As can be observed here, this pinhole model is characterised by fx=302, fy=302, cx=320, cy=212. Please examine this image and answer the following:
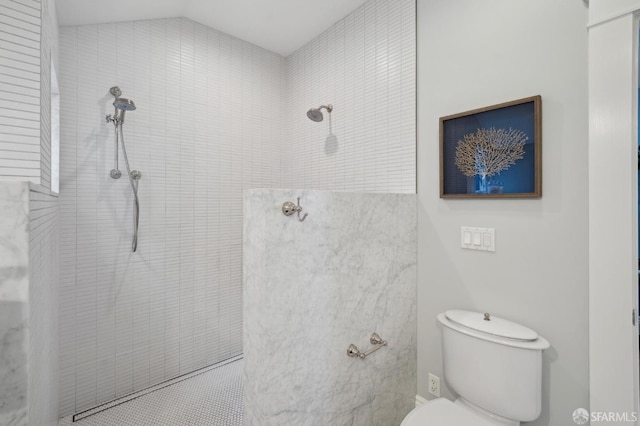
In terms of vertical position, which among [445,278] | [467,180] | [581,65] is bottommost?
[445,278]

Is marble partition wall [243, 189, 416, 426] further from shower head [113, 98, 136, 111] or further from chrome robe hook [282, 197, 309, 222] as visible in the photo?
shower head [113, 98, 136, 111]

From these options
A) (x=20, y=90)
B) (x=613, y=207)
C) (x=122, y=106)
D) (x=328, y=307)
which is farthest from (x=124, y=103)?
(x=613, y=207)

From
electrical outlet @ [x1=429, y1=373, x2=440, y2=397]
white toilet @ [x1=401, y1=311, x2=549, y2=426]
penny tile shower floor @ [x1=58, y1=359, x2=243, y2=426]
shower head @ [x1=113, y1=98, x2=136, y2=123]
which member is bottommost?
penny tile shower floor @ [x1=58, y1=359, x2=243, y2=426]

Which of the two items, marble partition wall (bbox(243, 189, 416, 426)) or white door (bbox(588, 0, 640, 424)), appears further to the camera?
marble partition wall (bbox(243, 189, 416, 426))

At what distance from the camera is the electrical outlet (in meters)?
1.71

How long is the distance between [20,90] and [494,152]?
1.91 m

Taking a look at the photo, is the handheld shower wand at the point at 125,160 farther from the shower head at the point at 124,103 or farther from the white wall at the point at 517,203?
the white wall at the point at 517,203

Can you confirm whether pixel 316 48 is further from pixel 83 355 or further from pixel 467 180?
pixel 83 355

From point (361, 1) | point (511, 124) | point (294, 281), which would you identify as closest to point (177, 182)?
point (294, 281)

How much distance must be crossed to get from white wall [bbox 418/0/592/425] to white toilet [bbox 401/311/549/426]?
0.45ft

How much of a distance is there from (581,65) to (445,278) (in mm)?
1129

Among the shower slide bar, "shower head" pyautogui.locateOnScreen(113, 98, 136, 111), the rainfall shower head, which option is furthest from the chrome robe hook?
"shower head" pyautogui.locateOnScreen(113, 98, 136, 111)

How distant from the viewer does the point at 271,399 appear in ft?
4.23

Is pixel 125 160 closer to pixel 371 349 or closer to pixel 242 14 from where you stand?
pixel 242 14
